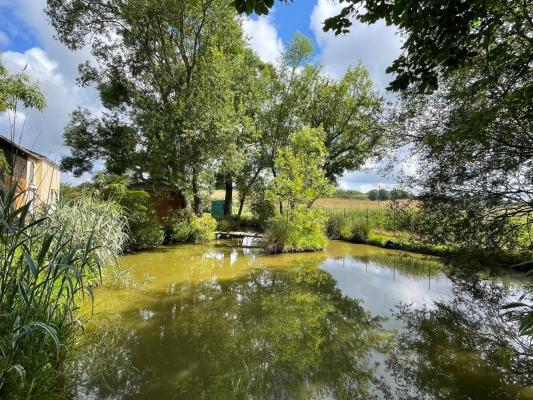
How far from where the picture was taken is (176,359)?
4238mm

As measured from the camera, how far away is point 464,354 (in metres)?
4.55

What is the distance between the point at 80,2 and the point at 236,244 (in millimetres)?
12438

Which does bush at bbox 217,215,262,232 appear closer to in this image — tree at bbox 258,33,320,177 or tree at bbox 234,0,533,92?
tree at bbox 258,33,320,177

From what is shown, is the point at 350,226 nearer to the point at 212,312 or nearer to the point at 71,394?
the point at 212,312

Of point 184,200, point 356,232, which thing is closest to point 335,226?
point 356,232

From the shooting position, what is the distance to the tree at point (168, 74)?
14266 millimetres

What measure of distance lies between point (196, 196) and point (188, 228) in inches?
63.0

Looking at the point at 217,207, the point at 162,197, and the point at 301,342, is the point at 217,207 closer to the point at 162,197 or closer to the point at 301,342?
the point at 162,197

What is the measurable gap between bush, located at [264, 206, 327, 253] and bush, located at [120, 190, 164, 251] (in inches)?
176

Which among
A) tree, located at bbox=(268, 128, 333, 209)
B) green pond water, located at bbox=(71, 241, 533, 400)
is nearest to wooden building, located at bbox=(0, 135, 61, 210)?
green pond water, located at bbox=(71, 241, 533, 400)

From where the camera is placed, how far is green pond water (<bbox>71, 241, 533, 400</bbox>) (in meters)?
Answer: 3.65

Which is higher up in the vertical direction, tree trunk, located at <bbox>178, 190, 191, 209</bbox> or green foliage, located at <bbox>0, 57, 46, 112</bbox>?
green foliage, located at <bbox>0, 57, 46, 112</bbox>

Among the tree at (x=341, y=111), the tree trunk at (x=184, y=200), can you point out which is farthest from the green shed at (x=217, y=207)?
the tree trunk at (x=184, y=200)

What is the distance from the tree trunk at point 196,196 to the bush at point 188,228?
0.51m
